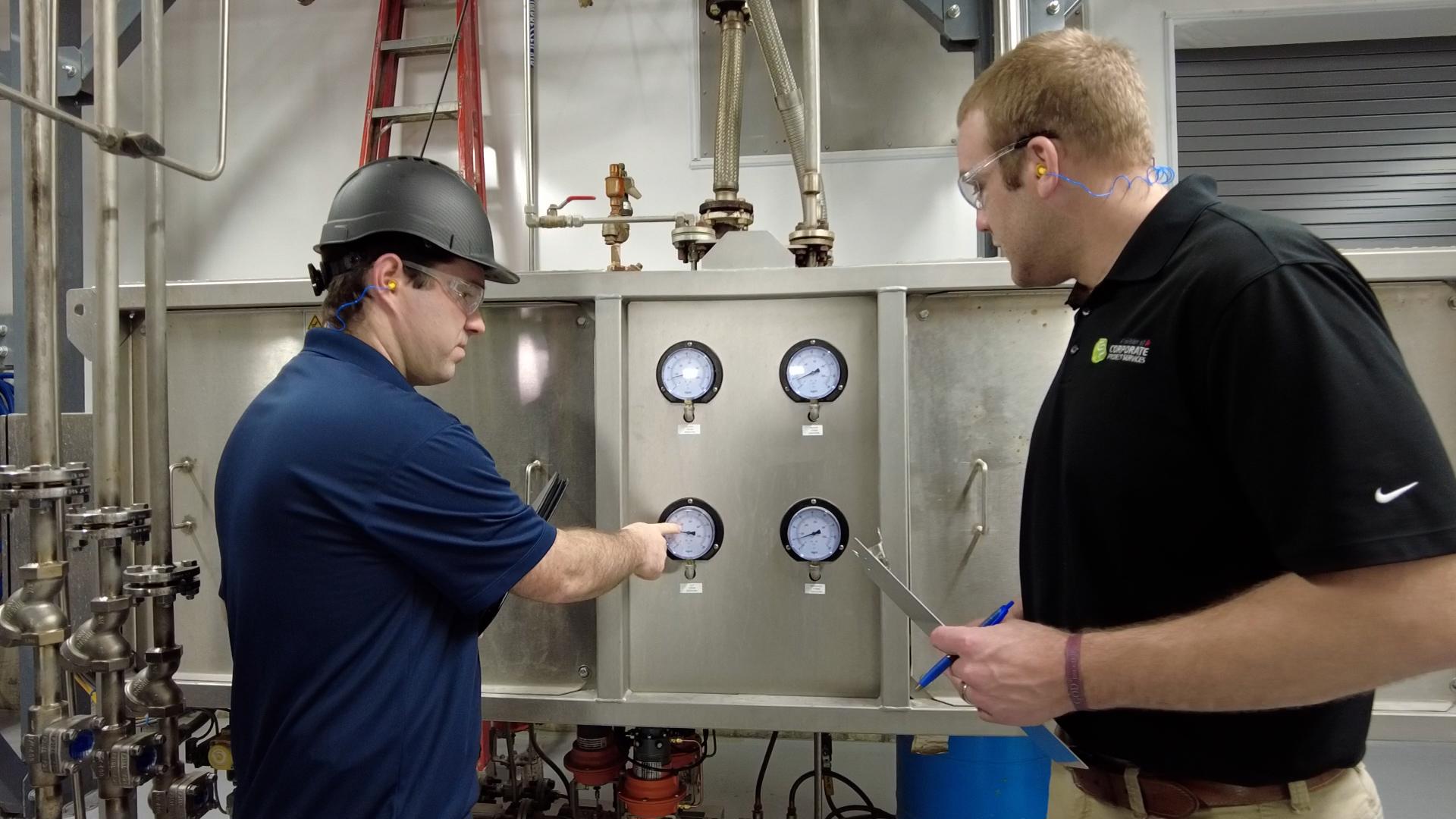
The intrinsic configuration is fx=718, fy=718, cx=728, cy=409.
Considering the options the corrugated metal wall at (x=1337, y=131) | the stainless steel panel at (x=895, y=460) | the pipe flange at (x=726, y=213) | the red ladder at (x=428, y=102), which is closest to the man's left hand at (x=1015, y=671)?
the stainless steel panel at (x=895, y=460)

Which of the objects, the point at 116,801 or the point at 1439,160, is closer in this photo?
the point at 116,801

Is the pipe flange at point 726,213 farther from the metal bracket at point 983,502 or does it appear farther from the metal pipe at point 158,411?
the metal pipe at point 158,411

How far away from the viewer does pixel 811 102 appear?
127 cm

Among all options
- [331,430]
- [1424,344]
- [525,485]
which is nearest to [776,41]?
[525,485]

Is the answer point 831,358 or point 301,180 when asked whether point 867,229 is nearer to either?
point 831,358

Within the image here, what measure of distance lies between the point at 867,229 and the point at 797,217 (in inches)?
8.4

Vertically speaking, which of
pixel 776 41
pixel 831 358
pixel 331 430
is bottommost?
pixel 331 430

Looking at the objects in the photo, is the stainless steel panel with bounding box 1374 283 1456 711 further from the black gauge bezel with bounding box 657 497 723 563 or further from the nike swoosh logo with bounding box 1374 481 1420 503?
the black gauge bezel with bounding box 657 497 723 563

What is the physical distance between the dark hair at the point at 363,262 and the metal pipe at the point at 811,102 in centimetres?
64

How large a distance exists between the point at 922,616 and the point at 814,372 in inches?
18.6

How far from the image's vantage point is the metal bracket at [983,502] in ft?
3.99

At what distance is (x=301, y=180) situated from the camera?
7.79 feet

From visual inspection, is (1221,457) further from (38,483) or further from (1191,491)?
(38,483)

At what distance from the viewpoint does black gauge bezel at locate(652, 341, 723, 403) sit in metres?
1.24
